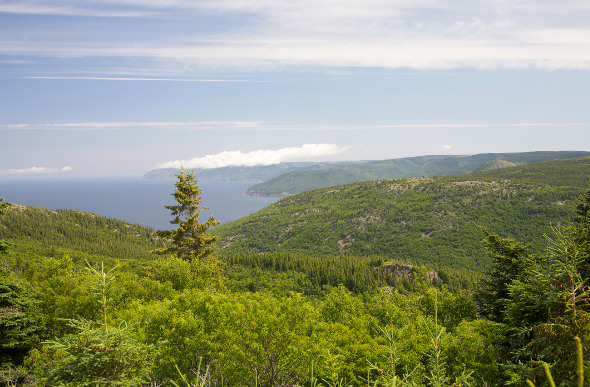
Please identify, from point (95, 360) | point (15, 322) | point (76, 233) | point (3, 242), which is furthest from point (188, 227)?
point (76, 233)

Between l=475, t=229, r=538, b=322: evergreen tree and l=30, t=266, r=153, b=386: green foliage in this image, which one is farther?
l=475, t=229, r=538, b=322: evergreen tree

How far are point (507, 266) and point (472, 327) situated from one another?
7956mm

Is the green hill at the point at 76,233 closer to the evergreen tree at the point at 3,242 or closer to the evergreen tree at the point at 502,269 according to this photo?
the evergreen tree at the point at 3,242

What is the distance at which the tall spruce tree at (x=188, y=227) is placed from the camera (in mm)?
36750

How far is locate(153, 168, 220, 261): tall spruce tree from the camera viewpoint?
36750 mm

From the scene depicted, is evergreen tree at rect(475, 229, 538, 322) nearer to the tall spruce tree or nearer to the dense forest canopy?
the dense forest canopy

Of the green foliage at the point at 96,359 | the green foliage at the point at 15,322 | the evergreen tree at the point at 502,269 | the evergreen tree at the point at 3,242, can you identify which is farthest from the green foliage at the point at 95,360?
the evergreen tree at the point at 502,269

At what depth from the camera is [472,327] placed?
23.3 m

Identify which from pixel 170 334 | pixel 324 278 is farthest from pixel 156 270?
pixel 324 278

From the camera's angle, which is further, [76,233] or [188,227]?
[76,233]

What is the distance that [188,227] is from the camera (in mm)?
37000

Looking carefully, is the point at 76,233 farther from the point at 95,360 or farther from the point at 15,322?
the point at 95,360

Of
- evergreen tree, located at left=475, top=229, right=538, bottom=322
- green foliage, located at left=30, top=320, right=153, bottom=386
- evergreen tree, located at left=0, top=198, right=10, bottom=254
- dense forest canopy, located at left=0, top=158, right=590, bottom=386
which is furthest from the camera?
evergreen tree, located at left=475, top=229, right=538, bottom=322

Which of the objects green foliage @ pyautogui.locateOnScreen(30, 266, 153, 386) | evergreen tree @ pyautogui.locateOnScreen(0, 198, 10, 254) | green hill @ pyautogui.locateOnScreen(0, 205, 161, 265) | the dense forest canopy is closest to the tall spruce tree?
the dense forest canopy
